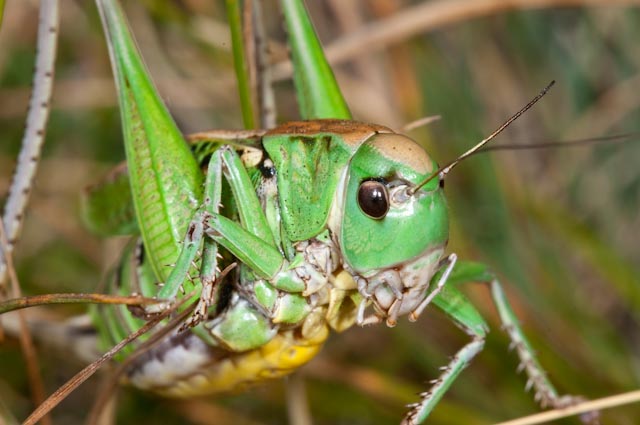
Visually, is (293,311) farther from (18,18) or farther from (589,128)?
(589,128)

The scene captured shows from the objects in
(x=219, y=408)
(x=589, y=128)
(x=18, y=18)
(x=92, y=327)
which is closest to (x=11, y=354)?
(x=219, y=408)

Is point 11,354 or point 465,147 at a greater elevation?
point 465,147

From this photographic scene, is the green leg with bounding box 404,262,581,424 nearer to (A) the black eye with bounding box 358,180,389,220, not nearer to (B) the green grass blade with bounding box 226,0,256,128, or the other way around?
(A) the black eye with bounding box 358,180,389,220

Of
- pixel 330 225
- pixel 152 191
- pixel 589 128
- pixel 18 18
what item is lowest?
pixel 589 128

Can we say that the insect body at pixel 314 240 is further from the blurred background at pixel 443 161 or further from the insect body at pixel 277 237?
the blurred background at pixel 443 161

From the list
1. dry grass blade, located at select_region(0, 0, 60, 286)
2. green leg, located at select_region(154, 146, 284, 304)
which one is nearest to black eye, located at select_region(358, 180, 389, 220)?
green leg, located at select_region(154, 146, 284, 304)

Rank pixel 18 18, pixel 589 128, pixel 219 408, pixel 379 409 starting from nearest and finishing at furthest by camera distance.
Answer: pixel 379 409, pixel 219 408, pixel 18 18, pixel 589 128

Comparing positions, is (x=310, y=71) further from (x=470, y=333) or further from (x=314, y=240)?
(x=470, y=333)

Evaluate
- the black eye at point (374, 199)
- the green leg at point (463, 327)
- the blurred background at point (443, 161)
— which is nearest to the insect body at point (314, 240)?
the black eye at point (374, 199)
